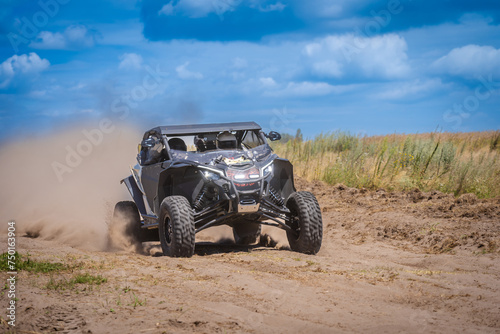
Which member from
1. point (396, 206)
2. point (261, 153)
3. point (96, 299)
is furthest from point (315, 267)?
point (396, 206)

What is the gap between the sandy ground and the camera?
17.1 ft

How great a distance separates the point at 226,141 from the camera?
403 inches

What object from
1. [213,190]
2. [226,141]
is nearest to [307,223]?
[213,190]

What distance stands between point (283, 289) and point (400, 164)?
42.6 feet

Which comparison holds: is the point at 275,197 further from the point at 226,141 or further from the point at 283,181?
the point at 226,141

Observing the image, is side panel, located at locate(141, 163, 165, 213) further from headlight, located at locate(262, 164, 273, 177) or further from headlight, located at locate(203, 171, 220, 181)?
headlight, located at locate(262, 164, 273, 177)

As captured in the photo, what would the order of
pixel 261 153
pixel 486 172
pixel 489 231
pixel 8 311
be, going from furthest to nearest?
pixel 486 172, pixel 489 231, pixel 261 153, pixel 8 311

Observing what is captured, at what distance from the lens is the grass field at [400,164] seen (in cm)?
1573

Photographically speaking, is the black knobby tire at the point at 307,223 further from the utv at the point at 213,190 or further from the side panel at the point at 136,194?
the side panel at the point at 136,194

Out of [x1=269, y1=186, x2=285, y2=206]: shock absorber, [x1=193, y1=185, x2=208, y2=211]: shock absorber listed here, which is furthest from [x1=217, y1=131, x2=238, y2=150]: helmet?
[x1=193, y1=185, x2=208, y2=211]: shock absorber

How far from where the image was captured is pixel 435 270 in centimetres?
799

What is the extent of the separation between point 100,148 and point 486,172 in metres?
11.9

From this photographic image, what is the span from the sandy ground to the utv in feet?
1.51

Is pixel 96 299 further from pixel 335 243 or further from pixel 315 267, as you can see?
pixel 335 243
